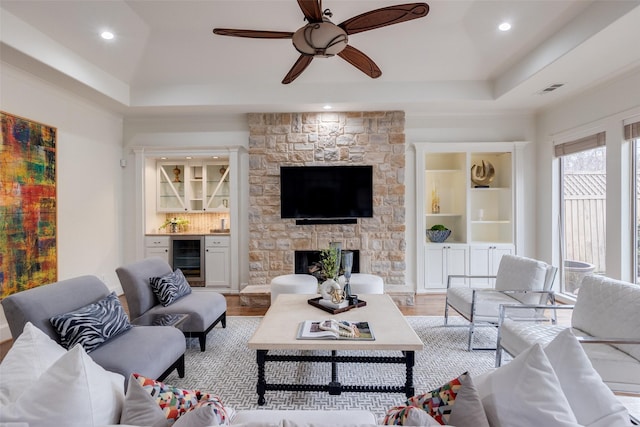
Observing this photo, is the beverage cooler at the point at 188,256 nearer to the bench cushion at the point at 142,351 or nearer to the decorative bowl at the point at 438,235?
the bench cushion at the point at 142,351

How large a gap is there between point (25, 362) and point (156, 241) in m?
4.48

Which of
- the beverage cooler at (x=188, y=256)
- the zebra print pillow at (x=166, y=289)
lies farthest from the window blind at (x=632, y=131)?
the beverage cooler at (x=188, y=256)

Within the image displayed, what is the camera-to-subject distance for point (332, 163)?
497cm

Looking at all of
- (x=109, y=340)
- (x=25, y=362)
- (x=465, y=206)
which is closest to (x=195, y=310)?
(x=109, y=340)

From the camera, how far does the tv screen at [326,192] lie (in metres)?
4.91

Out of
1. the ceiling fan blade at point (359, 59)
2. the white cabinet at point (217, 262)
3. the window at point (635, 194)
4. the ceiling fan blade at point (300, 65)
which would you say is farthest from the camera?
the white cabinet at point (217, 262)

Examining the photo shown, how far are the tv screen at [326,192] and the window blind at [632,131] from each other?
2.85 metres

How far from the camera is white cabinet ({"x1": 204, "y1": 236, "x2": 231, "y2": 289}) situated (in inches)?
207

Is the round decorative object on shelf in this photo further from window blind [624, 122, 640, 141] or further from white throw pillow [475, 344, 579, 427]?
white throw pillow [475, 344, 579, 427]

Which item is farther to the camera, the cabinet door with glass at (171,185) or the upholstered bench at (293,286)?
the cabinet door with glass at (171,185)

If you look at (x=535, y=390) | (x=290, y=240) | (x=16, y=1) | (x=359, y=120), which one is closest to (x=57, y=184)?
(x=16, y=1)

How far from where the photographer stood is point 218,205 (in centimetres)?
596

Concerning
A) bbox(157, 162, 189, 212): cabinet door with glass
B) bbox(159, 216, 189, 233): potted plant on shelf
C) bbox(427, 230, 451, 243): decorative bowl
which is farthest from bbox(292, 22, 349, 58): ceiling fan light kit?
bbox(159, 216, 189, 233): potted plant on shelf

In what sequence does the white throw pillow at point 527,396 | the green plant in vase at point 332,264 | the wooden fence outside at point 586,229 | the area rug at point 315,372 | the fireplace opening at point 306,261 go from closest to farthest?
the white throw pillow at point 527,396, the area rug at point 315,372, the green plant in vase at point 332,264, the wooden fence outside at point 586,229, the fireplace opening at point 306,261
